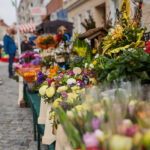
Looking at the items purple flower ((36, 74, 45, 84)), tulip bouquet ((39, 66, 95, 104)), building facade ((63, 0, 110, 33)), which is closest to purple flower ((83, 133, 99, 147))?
tulip bouquet ((39, 66, 95, 104))

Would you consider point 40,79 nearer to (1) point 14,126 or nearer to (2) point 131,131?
(1) point 14,126

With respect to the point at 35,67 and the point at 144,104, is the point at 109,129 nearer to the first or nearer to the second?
the point at 144,104

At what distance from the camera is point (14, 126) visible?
15.0 ft

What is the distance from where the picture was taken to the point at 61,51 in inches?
198

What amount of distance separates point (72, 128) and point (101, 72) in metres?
0.92

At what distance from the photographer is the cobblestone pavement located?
3.69 meters

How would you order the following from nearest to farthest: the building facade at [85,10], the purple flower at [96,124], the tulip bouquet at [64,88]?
the purple flower at [96,124] → the tulip bouquet at [64,88] → the building facade at [85,10]

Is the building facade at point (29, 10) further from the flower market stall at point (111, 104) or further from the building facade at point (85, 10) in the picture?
the flower market stall at point (111, 104)

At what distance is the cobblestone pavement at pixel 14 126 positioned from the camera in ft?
12.1

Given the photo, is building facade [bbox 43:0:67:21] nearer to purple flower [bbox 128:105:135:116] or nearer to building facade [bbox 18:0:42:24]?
building facade [bbox 18:0:42:24]

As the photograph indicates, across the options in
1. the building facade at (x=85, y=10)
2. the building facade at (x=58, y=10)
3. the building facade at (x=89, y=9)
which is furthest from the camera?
the building facade at (x=58, y=10)

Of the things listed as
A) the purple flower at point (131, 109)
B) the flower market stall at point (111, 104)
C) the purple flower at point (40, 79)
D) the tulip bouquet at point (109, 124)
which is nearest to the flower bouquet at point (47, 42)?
the purple flower at point (40, 79)

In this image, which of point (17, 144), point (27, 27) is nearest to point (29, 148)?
point (17, 144)

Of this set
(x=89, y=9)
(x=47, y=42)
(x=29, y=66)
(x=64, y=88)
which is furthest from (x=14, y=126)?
(x=89, y=9)
